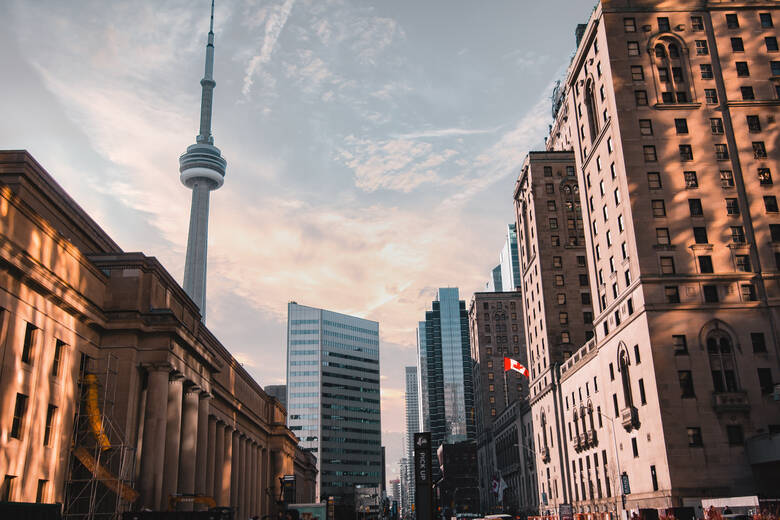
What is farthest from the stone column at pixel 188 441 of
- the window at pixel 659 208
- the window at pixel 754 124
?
the window at pixel 754 124

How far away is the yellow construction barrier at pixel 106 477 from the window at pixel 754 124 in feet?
220

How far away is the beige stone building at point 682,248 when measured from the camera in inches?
2408

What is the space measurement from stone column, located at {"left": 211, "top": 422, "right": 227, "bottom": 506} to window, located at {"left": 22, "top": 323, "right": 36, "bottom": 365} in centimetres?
3576

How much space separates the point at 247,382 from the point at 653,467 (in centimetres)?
5582

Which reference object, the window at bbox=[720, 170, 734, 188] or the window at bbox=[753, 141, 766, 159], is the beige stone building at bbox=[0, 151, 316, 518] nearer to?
the window at bbox=[720, 170, 734, 188]

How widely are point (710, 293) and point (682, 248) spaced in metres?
5.03

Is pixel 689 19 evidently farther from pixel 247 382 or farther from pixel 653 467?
pixel 247 382

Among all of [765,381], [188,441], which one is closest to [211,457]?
[188,441]

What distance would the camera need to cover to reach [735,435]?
60875 millimetres

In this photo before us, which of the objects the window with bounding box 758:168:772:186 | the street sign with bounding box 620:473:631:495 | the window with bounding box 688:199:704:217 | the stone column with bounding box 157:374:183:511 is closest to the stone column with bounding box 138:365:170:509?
the stone column with bounding box 157:374:183:511

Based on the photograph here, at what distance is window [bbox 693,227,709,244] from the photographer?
221 ft

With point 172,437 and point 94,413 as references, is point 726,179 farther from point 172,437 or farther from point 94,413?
point 94,413

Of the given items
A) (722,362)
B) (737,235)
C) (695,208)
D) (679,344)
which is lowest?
(722,362)

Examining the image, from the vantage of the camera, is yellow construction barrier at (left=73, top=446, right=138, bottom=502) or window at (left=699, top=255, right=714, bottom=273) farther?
window at (left=699, top=255, right=714, bottom=273)
